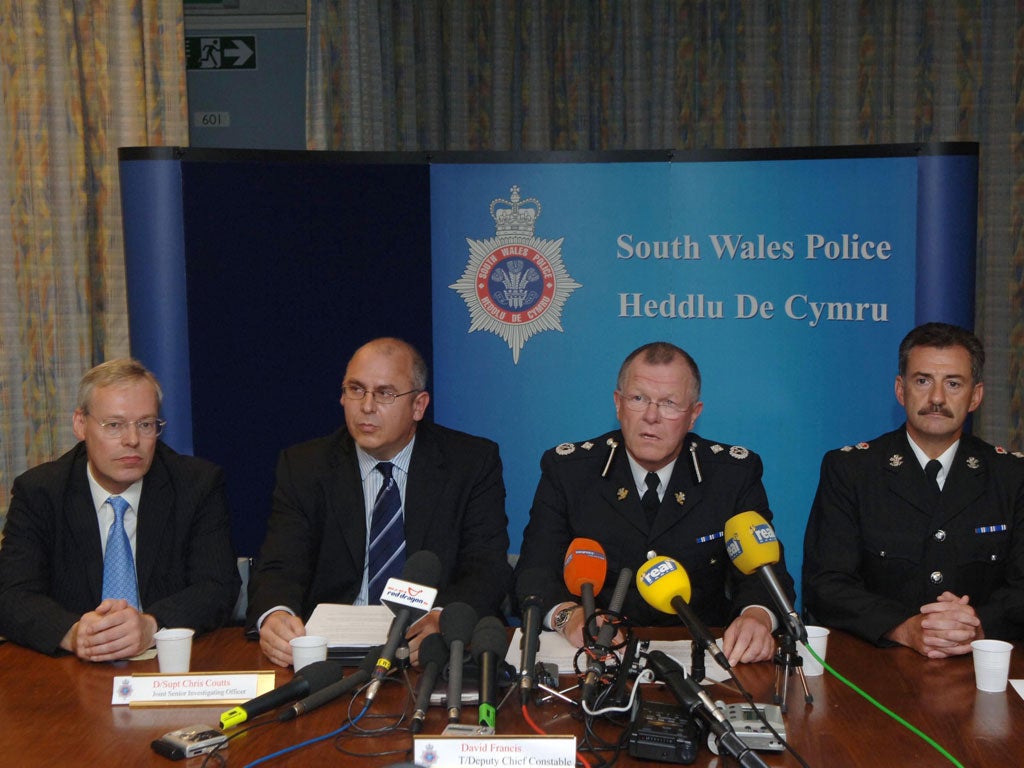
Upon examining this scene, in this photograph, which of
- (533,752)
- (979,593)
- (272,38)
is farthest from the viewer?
(272,38)

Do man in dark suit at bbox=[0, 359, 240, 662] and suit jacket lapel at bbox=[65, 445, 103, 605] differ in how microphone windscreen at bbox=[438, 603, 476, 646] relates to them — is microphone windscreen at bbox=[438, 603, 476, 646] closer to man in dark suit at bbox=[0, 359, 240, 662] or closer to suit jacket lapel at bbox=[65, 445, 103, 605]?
man in dark suit at bbox=[0, 359, 240, 662]

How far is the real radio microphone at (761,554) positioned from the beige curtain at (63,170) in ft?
12.0

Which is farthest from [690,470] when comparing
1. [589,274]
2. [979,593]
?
[589,274]

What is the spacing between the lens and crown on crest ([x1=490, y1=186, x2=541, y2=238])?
4195mm

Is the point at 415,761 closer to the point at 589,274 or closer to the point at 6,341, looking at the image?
the point at 589,274

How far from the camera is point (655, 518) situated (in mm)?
3188

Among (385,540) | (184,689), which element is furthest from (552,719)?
(385,540)

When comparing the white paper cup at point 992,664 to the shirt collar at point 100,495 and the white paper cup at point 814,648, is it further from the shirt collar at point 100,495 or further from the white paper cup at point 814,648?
the shirt collar at point 100,495

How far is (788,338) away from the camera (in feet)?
13.4

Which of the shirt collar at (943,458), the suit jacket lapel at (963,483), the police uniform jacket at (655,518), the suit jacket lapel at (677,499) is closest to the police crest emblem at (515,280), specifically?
the police uniform jacket at (655,518)

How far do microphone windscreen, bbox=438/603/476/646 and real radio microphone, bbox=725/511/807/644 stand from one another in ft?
1.74

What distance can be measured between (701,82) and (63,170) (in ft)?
10.4

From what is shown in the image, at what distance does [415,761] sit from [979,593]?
1904mm

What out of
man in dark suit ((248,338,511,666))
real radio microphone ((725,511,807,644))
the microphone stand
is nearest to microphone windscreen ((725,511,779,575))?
real radio microphone ((725,511,807,644))
